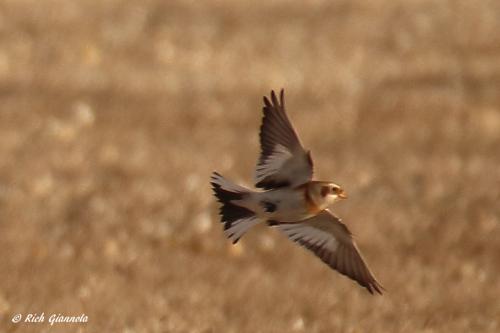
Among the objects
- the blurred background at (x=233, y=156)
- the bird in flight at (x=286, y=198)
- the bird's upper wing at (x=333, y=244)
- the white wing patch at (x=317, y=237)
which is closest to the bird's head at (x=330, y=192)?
the bird in flight at (x=286, y=198)

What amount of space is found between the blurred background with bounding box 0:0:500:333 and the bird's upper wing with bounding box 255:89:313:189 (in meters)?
1.04

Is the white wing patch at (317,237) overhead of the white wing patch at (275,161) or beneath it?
beneath

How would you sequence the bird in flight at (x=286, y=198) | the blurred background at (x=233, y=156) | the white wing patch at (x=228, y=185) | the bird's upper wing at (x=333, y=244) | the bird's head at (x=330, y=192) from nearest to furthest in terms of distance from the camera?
the bird's head at (x=330, y=192) < the bird in flight at (x=286, y=198) < the white wing patch at (x=228, y=185) < the bird's upper wing at (x=333, y=244) < the blurred background at (x=233, y=156)

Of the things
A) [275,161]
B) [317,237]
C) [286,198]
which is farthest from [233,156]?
[286,198]

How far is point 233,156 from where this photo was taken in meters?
14.4

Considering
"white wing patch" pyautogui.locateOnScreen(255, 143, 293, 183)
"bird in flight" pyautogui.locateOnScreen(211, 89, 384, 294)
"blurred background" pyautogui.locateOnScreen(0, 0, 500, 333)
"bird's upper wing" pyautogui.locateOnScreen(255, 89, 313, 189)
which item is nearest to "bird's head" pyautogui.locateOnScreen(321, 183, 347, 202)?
"bird in flight" pyautogui.locateOnScreen(211, 89, 384, 294)

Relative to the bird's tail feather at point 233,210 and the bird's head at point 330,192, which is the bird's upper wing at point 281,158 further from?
the bird's head at point 330,192

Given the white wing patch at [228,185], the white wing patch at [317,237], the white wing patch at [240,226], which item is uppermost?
the white wing patch at [228,185]

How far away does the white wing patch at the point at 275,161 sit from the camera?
7.08 meters

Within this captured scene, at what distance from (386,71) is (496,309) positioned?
10.5 metres

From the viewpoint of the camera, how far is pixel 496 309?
8.73 m

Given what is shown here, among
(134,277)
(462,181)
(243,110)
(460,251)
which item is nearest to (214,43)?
(243,110)

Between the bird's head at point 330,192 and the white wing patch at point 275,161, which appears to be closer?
the bird's head at point 330,192

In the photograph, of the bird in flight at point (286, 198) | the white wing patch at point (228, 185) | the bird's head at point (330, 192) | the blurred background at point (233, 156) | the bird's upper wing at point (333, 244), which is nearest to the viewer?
the bird's head at point (330, 192)
